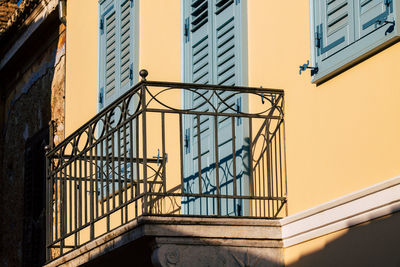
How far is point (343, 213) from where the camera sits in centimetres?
675

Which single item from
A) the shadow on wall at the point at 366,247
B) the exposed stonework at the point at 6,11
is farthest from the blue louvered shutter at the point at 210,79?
the exposed stonework at the point at 6,11

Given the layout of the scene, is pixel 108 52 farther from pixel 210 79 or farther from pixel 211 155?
pixel 211 155

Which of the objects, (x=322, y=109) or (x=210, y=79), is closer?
(x=322, y=109)

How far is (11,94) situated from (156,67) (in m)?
5.89

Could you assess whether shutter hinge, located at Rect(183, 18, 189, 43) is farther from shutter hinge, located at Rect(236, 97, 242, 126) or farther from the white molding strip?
the white molding strip

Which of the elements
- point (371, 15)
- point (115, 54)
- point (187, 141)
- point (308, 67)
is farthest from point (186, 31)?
point (371, 15)

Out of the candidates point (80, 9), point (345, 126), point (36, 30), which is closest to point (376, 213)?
point (345, 126)

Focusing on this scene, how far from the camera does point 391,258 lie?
623 cm

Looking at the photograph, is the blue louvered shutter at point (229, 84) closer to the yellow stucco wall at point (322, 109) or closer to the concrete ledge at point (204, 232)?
the yellow stucco wall at point (322, 109)

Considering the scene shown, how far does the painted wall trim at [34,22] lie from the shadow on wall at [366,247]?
7.13 metres

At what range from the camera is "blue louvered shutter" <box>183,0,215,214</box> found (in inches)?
336

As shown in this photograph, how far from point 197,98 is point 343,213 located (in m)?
2.42

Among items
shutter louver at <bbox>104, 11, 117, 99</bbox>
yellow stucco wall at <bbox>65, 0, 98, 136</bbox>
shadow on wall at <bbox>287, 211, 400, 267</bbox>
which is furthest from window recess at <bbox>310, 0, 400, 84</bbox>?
yellow stucco wall at <bbox>65, 0, 98, 136</bbox>

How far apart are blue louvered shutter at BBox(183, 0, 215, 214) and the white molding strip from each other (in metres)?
1.21
